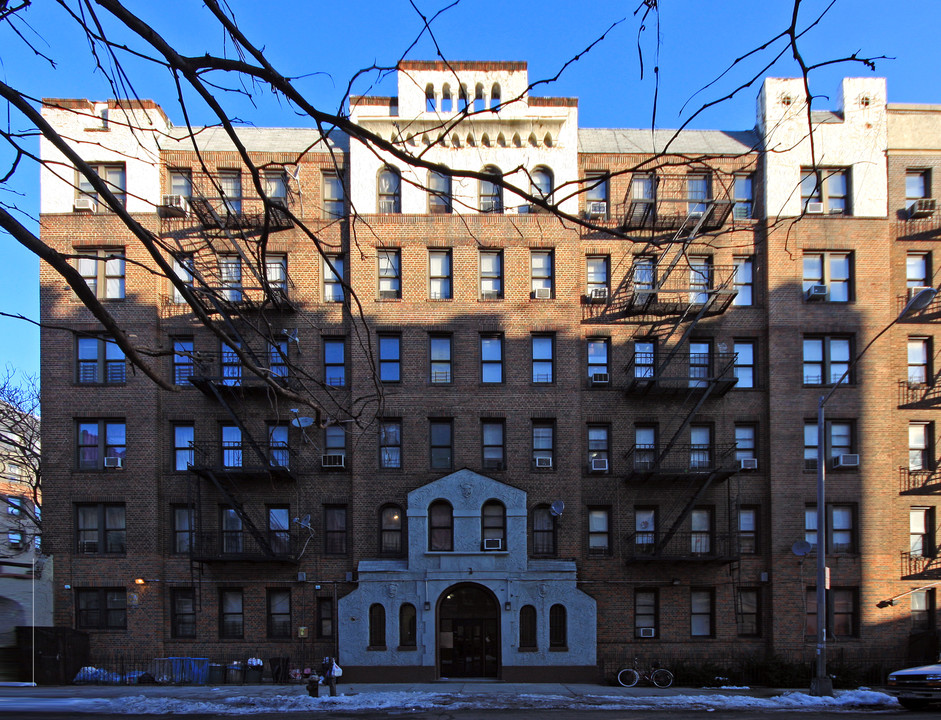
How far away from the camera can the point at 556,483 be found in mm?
25938

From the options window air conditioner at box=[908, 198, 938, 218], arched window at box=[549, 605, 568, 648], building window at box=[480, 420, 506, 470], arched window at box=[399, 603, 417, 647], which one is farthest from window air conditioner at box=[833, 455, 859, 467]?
arched window at box=[399, 603, 417, 647]

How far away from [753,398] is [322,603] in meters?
16.3

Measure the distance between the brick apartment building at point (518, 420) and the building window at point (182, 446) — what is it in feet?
0.25

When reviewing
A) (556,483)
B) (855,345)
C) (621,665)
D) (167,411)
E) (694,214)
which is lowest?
(621,665)

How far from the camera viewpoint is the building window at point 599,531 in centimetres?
2612

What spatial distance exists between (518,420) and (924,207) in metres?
15.7

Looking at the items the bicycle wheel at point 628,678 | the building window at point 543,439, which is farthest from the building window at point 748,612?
the building window at point 543,439

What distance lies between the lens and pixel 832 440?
26.5 metres

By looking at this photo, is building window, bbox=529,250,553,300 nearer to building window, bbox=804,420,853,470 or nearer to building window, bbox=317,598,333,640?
building window, bbox=804,420,853,470

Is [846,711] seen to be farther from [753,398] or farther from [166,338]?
[166,338]

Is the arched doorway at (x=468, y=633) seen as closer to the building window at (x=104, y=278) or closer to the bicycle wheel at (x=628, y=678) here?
the bicycle wheel at (x=628, y=678)

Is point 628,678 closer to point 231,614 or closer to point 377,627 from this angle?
point 377,627

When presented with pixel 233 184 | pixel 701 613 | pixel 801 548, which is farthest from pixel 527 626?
pixel 233 184

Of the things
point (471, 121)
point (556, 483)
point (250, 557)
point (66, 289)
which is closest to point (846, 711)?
point (556, 483)
